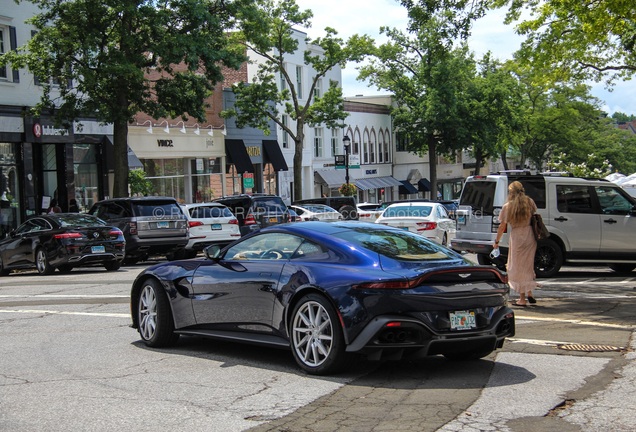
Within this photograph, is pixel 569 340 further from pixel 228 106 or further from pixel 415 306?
pixel 228 106

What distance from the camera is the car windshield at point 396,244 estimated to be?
646 centimetres

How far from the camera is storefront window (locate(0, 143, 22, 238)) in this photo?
27.3 metres

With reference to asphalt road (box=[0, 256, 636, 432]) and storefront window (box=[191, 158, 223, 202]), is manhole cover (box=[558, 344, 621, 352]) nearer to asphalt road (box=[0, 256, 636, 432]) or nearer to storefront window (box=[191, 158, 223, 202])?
asphalt road (box=[0, 256, 636, 432])

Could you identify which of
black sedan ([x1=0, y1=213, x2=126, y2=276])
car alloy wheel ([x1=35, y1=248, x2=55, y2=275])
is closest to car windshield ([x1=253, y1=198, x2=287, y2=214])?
black sedan ([x1=0, y1=213, x2=126, y2=276])

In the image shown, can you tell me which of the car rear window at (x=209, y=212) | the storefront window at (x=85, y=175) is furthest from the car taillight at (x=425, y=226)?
the storefront window at (x=85, y=175)

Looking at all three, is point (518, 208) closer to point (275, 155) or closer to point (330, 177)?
point (275, 155)

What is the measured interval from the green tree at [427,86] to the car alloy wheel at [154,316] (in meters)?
49.1

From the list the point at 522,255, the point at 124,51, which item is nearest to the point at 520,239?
the point at 522,255

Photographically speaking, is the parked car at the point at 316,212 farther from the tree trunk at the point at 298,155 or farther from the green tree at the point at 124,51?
the tree trunk at the point at 298,155

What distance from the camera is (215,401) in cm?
561

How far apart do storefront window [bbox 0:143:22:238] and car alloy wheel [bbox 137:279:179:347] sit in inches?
849

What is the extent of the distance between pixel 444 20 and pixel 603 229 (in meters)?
6.78

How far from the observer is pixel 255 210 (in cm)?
2417

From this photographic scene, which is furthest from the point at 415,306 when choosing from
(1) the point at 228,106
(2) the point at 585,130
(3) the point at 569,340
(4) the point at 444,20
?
(2) the point at 585,130
